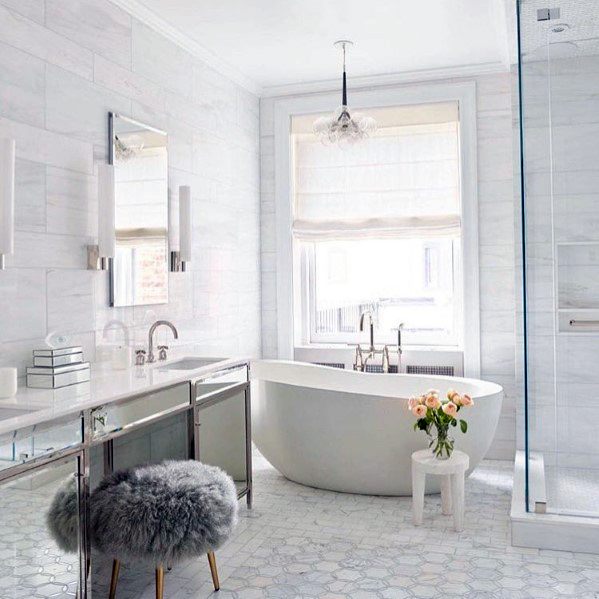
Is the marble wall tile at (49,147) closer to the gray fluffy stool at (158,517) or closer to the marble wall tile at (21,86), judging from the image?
the marble wall tile at (21,86)

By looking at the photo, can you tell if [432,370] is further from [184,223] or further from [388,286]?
[184,223]

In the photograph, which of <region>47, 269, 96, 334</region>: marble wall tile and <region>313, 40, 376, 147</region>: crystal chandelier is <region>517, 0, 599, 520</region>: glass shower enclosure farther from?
<region>47, 269, 96, 334</region>: marble wall tile

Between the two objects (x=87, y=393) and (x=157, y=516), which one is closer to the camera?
(x=157, y=516)

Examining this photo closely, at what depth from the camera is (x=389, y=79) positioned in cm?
482

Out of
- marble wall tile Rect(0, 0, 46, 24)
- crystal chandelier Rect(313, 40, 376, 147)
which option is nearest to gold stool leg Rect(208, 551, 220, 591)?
marble wall tile Rect(0, 0, 46, 24)

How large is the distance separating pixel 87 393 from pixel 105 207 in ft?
3.27

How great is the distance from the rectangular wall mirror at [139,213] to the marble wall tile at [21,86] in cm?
50

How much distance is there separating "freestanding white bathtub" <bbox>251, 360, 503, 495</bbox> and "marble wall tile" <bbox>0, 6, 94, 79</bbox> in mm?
1936

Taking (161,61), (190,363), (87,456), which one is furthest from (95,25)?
(87,456)

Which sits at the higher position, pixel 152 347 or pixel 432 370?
pixel 152 347

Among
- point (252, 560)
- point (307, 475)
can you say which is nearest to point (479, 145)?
point (307, 475)

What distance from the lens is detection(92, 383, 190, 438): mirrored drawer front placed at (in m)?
2.42

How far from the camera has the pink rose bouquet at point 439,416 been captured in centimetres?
343

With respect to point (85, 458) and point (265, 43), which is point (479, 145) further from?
point (85, 458)
